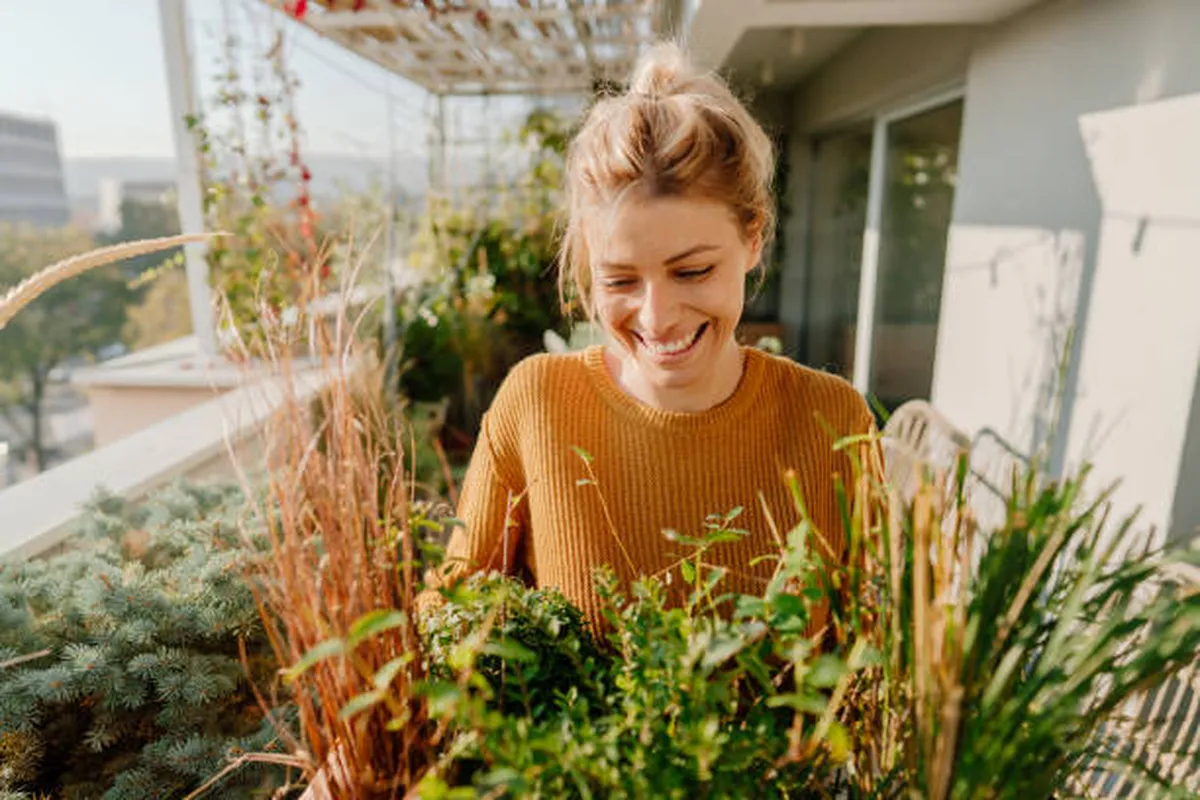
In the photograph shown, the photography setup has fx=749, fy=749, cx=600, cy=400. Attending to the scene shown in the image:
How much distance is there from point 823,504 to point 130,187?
15.5 feet

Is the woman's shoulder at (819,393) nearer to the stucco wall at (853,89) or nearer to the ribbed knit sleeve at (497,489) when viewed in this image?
the ribbed knit sleeve at (497,489)

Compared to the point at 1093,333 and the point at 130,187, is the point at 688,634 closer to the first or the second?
the point at 1093,333

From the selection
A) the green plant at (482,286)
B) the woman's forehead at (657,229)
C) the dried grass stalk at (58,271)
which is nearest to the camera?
the dried grass stalk at (58,271)

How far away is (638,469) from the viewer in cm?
129

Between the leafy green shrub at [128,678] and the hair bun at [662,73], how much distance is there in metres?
0.97

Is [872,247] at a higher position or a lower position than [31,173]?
lower

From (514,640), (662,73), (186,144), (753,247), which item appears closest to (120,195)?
(186,144)

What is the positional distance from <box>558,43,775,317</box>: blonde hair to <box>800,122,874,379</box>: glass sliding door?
4116 millimetres

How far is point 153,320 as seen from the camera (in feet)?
18.2

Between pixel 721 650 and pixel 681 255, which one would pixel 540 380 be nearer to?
pixel 681 255

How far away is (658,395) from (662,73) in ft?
1.77

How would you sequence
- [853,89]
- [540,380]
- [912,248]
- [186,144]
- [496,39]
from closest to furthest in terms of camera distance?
1. [540,380]
2. [186,144]
3. [912,248]
4. [496,39]
5. [853,89]

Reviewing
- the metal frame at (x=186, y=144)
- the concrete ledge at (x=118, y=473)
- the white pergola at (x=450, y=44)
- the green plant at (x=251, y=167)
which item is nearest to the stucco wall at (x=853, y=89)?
the white pergola at (x=450, y=44)

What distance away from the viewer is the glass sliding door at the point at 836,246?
5.44m
